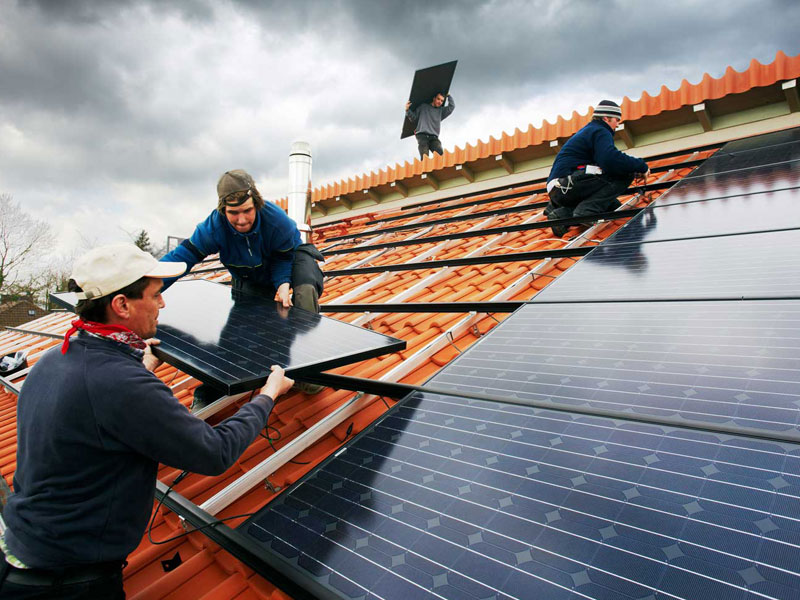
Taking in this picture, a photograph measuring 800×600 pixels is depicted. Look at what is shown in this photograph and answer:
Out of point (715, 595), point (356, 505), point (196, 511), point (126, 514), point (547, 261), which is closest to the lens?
point (715, 595)

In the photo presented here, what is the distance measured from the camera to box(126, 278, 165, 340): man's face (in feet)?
6.40

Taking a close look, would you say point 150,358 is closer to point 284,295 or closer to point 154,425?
point 284,295

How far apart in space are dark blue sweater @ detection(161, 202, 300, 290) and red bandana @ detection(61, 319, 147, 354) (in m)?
1.71

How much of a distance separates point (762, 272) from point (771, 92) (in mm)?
6455

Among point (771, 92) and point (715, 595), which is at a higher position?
point (771, 92)

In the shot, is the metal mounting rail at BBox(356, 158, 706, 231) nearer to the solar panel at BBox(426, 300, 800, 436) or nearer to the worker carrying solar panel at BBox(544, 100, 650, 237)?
the worker carrying solar panel at BBox(544, 100, 650, 237)

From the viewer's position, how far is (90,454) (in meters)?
1.64

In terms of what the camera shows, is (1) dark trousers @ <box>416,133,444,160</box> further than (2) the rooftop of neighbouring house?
Yes

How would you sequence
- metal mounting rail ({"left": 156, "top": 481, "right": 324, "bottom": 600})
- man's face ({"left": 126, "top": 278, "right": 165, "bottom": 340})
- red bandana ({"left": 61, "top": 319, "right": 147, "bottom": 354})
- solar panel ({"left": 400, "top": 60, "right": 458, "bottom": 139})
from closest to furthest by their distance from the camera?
1. metal mounting rail ({"left": 156, "top": 481, "right": 324, "bottom": 600})
2. red bandana ({"left": 61, "top": 319, "right": 147, "bottom": 354})
3. man's face ({"left": 126, "top": 278, "right": 165, "bottom": 340})
4. solar panel ({"left": 400, "top": 60, "right": 458, "bottom": 139})

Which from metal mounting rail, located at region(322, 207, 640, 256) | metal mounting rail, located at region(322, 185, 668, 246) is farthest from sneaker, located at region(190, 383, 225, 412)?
metal mounting rail, located at region(322, 185, 668, 246)

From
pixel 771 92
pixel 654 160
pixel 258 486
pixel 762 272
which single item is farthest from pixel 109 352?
pixel 771 92

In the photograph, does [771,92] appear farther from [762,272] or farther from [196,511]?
[196,511]

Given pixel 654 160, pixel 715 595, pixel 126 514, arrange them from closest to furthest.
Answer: pixel 715 595 < pixel 126 514 < pixel 654 160

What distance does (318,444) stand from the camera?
2512 millimetres
